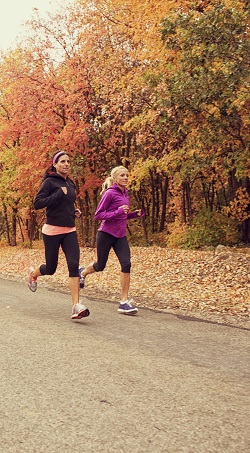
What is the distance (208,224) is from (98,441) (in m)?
19.8

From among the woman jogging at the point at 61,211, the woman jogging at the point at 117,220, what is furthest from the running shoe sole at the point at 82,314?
the woman jogging at the point at 117,220

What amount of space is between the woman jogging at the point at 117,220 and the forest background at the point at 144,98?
3747 mm

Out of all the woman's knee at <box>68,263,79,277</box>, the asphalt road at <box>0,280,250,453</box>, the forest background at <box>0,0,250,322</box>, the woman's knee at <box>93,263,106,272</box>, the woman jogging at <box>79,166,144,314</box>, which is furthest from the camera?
the forest background at <box>0,0,250,322</box>

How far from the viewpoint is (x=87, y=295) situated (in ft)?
31.8

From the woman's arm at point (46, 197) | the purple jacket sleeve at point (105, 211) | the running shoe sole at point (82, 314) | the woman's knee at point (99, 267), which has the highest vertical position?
the woman's arm at point (46, 197)

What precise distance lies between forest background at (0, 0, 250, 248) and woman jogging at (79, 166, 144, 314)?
148 inches

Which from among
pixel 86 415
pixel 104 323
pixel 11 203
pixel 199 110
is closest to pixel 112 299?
pixel 104 323

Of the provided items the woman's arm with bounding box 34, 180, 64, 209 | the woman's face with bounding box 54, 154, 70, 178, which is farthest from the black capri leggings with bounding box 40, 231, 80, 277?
the woman's face with bounding box 54, 154, 70, 178

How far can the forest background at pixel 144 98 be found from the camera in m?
10.5

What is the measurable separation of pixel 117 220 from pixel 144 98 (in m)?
10.1

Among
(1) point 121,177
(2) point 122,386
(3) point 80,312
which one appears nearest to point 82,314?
(3) point 80,312

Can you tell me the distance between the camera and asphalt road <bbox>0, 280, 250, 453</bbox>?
2.91 meters

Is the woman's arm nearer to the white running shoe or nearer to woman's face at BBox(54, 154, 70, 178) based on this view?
woman's face at BBox(54, 154, 70, 178)

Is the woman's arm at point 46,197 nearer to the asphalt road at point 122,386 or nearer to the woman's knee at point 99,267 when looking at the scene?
the asphalt road at point 122,386
